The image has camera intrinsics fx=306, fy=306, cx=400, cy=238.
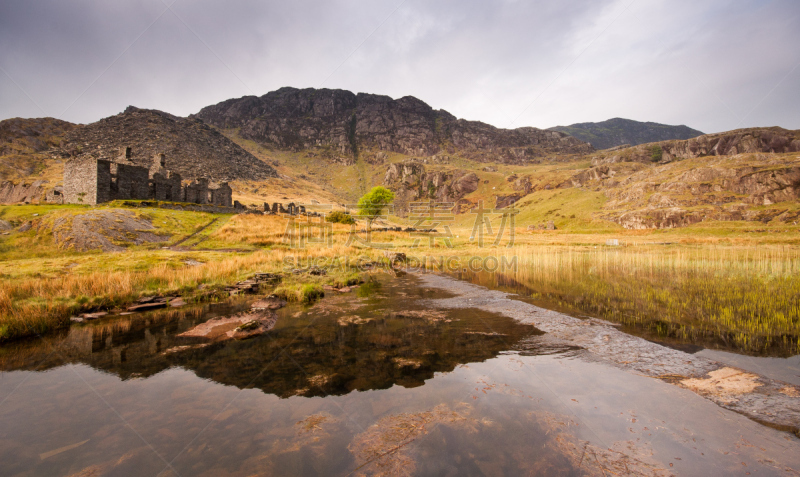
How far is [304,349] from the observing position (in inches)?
329

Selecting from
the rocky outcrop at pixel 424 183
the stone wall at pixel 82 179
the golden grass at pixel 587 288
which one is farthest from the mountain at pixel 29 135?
the rocky outcrop at pixel 424 183

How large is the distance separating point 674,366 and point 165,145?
430ft

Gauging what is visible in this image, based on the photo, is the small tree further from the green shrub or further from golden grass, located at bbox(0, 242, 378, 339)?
the green shrub

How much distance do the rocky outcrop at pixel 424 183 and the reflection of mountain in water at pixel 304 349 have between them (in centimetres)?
14285

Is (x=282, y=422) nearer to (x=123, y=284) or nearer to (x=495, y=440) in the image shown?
(x=495, y=440)

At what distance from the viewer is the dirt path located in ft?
16.8

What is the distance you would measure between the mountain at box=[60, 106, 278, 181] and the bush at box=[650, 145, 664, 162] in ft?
565

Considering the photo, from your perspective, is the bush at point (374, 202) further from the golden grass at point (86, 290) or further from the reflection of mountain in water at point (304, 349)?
the reflection of mountain in water at point (304, 349)

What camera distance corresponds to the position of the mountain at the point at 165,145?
8769 cm

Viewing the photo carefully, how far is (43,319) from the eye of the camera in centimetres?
955

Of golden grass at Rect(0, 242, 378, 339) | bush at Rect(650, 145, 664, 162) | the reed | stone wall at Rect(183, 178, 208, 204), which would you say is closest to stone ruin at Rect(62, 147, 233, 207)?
stone wall at Rect(183, 178, 208, 204)

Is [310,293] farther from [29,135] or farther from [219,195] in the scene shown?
[29,135]

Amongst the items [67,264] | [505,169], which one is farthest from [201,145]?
[505,169]

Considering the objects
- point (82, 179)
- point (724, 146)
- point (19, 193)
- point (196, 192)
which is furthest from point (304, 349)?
point (724, 146)
